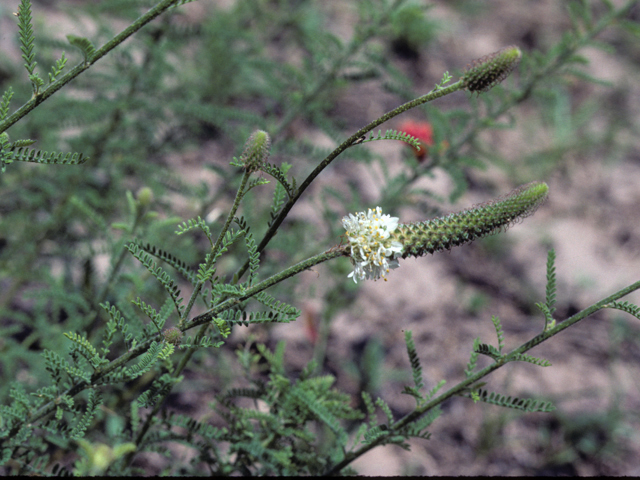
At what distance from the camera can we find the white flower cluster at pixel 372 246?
1.36 m

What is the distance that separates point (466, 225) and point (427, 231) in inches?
4.2

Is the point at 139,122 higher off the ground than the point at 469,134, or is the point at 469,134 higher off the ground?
the point at 139,122

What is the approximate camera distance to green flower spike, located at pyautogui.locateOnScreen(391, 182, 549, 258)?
4.36 feet

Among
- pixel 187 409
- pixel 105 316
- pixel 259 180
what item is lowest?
pixel 259 180

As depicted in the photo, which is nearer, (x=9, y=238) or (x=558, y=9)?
(x=9, y=238)

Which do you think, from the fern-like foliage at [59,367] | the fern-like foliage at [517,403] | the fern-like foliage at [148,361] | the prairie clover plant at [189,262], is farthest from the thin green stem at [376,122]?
the fern-like foliage at [517,403]

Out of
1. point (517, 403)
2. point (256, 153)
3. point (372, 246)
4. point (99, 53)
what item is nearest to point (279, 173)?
point (256, 153)

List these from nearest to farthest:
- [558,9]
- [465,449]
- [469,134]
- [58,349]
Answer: [58,349], [469,134], [465,449], [558,9]

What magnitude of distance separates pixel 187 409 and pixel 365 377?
1235 millimetres

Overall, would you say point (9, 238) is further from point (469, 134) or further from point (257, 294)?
point (469, 134)

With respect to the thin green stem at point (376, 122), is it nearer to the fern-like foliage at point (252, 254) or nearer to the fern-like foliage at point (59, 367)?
the fern-like foliage at point (252, 254)

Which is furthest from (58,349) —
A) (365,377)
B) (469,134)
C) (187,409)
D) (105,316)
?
(469,134)

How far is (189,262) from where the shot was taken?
9.86 ft

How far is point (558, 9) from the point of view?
7.21m
